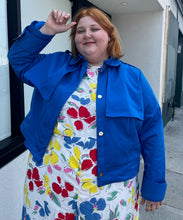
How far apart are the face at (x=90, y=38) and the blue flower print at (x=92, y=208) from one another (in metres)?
0.82

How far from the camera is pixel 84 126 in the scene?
130 cm

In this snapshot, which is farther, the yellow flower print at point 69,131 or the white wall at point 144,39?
the white wall at point 144,39

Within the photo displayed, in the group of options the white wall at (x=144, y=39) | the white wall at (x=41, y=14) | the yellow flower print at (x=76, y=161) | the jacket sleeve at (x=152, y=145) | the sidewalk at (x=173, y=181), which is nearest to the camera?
the yellow flower print at (x=76, y=161)

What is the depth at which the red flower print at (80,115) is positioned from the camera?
4.24ft

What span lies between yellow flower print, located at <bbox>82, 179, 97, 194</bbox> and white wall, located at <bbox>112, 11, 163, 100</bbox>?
4138 mm

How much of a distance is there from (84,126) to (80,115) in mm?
64

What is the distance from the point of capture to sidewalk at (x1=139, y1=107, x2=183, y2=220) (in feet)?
9.02

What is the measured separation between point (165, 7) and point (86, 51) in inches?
168

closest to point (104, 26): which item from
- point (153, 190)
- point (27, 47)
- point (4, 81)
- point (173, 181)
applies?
point (27, 47)

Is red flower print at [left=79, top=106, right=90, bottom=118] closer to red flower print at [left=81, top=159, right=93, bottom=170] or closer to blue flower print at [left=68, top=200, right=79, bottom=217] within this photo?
red flower print at [left=81, top=159, right=93, bottom=170]

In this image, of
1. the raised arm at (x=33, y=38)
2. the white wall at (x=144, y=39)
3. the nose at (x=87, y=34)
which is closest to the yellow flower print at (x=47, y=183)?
the raised arm at (x=33, y=38)

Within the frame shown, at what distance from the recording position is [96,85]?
1.36 meters

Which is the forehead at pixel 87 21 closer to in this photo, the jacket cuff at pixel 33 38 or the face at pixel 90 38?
the face at pixel 90 38

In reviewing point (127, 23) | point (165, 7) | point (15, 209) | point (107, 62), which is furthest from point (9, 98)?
point (165, 7)
